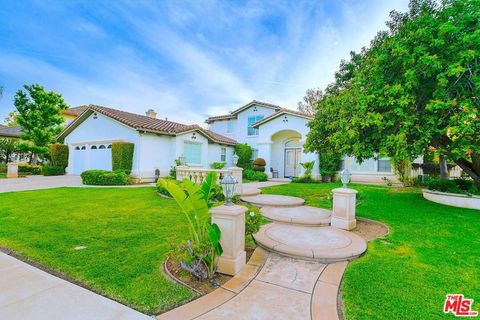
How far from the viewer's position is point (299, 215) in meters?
7.52

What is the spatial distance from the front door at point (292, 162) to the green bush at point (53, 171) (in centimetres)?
2125

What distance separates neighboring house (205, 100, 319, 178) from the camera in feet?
63.7

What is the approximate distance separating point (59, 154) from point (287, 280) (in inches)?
965

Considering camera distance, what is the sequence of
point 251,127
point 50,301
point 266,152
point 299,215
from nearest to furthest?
point 50,301 < point 299,215 < point 266,152 < point 251,127

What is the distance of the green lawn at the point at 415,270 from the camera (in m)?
2.97

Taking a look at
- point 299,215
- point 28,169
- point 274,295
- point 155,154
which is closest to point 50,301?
point 274,295

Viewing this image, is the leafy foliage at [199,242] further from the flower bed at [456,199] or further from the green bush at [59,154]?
the green bush at [59,154]

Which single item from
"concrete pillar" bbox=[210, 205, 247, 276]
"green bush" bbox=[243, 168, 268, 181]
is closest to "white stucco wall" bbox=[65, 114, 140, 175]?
"green bush" bbox=[243, 168, 268, 181]

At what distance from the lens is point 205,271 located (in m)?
3.65

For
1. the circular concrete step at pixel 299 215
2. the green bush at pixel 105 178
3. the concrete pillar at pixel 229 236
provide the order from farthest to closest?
the green bush at pixel 105 178
the circular concrete step at pixel 299 215
the concrete pillar at pixel 229 236

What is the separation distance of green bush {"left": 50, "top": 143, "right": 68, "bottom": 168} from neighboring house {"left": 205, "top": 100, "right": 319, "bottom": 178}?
49.9 feet

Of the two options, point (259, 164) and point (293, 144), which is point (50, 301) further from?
point (293, 144)

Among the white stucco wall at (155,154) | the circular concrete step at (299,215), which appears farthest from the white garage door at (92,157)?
the circular concrete step at (299,215)

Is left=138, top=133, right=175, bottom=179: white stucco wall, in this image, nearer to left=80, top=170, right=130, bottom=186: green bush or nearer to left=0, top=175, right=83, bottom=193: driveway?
left=80, top=170, right=130, bottom=186: green bush
